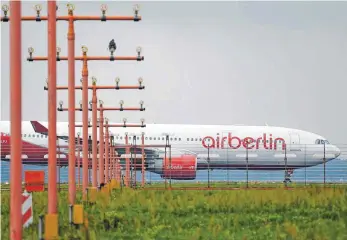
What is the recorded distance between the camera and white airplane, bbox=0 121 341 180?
3022 inches

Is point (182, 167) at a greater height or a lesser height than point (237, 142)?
lesser

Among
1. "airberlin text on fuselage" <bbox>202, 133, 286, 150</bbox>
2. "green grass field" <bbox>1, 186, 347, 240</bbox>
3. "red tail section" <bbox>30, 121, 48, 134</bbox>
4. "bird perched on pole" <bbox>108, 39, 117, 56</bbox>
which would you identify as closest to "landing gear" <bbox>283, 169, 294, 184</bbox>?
"airberlin text on fuselage" <bbox>202, 133, 286, 150</bbox>

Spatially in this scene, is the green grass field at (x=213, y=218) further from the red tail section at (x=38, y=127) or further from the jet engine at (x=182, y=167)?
the red tail section at (x=38, y=127)

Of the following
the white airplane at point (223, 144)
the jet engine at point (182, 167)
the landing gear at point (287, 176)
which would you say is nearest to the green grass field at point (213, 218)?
the landing gear at point (287, 176)

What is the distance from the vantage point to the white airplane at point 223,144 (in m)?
76.8

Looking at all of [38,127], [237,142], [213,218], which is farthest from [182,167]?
[213,218]

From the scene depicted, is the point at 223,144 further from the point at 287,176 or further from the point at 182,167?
the point at 287,176

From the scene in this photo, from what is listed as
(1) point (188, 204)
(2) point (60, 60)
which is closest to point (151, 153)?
(2) point (60, 60)

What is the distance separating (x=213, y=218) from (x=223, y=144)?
60.5m

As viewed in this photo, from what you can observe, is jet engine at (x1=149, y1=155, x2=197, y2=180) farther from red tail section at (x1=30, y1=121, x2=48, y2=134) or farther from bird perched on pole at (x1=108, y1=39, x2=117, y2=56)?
bird perched on pole at (x1=108, y1=39, x2=117, y2=56)

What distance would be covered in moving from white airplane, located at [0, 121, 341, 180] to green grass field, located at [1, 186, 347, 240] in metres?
49.8

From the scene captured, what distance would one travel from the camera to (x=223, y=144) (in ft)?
260

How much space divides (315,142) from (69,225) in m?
63.7

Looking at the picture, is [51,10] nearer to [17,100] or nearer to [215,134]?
[17,100]
